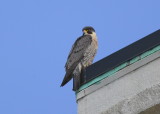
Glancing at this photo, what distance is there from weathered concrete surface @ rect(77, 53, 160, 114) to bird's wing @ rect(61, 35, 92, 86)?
13.0ft

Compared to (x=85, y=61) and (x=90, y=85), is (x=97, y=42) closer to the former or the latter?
(x=85, y=61)

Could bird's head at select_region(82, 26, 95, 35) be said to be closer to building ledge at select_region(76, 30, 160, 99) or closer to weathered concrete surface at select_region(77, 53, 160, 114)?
building ledge at select_region(76, 30, 160, 99)

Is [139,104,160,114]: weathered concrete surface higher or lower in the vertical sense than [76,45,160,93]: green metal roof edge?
lower

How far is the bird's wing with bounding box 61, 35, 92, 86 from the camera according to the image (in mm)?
7715

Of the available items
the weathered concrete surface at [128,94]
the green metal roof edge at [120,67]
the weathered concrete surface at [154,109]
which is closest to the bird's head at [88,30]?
the green metal roof edge at [120,67]

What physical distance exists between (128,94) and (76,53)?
19.2ft

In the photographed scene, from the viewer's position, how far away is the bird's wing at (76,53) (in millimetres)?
7715

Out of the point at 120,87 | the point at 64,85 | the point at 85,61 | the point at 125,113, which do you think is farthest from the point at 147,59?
the point at 85,61

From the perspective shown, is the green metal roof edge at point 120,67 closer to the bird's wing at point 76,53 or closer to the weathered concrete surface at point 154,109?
the weathered concrete surface at point 154,109

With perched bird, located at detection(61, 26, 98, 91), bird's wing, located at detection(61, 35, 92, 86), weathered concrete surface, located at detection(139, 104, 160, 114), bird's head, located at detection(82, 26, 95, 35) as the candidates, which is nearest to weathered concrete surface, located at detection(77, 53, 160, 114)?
weathered concrete surface, located at detection(139, 104, 160, 114)

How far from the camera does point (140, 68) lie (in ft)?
10.1

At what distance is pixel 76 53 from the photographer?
880 cm

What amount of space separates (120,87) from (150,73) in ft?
0.83

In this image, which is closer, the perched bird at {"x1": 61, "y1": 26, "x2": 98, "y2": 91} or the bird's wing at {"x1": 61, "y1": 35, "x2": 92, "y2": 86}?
the bird's wing at {"x1": 61, "y1": 35, "x2": 92, "y2": 86}
